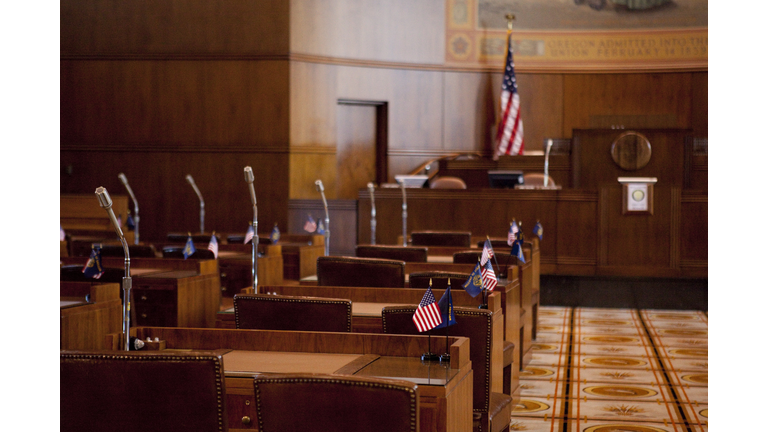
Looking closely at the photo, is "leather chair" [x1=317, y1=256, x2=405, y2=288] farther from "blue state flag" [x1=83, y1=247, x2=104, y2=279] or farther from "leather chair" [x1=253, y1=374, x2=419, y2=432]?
"leather chair" [x1=253, y1=374, x2=419, y2=432]

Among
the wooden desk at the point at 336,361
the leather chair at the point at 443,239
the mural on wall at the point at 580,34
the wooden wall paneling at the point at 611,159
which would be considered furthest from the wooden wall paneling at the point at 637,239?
the wooden desk at the point at 336,361

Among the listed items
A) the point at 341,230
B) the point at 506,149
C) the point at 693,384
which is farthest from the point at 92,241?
the point at 506,149

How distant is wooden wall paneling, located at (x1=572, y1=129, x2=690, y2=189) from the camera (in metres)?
11.6

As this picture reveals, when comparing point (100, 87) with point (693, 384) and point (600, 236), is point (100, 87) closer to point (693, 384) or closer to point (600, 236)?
point (600, 236)

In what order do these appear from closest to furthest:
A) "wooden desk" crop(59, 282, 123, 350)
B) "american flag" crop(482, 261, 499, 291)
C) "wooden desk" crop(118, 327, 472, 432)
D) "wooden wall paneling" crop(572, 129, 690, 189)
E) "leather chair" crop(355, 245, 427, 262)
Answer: "wooden desk" crop(118, 327, 472, 432) < "american flag" crop(482, 261, 499, 291) < "wooden desk" crop(59, 282, 123, 350) < "leather chair" crop(355, 245, 427, 262) < "wooden wall paneling" crop(572, 129, 690, 189)

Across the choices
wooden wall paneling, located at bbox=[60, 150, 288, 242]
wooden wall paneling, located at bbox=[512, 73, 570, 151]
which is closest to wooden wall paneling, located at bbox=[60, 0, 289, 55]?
wooden wall paneling, located at bbox=[60, 150, 288, 242]

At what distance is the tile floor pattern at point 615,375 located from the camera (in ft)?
15.1

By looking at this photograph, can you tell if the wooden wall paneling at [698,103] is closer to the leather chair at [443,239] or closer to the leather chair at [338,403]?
the leather chair at [443,239]

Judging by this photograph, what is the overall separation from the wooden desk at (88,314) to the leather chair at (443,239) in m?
3.31

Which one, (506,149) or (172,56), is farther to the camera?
(506,149)

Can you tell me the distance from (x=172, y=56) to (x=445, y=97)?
4.33 meters

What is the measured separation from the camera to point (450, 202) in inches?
396

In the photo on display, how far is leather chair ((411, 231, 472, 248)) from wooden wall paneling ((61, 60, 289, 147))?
17.0ft

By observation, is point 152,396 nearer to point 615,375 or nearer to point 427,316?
point 427,316
